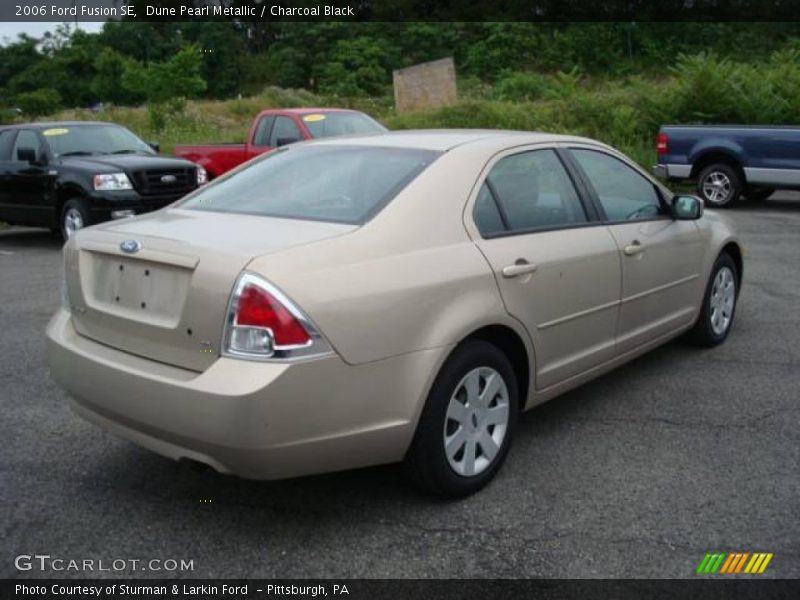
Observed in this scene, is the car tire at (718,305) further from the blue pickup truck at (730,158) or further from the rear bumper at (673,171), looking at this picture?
the rear bumper at (673,171)

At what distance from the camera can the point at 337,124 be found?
1268 cm

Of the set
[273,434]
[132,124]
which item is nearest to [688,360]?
[273,434]

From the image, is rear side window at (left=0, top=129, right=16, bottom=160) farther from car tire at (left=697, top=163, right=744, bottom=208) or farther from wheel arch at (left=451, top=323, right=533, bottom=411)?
car tire at (left=697, top=163, right=744, bottom=208)

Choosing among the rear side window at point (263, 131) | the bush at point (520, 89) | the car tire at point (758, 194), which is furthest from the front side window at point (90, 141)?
the bush at point (520, 89)

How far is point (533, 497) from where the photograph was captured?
12.0 feet

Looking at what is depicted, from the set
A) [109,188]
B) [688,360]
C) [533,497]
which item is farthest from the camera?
[109,188]

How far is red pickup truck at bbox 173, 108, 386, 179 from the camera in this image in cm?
1242

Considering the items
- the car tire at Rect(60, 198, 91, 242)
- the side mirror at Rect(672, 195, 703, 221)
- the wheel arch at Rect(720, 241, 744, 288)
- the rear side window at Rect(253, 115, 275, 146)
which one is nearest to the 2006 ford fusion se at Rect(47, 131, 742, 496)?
the side mirror at Rect(672, 195, 703, 221)

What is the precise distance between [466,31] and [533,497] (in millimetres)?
54163

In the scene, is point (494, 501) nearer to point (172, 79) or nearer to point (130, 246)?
point (130, 246)

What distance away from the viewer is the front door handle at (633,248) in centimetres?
457

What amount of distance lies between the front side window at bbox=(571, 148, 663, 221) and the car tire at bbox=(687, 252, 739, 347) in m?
0.89

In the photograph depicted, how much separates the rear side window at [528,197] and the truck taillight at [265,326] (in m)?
1.12
